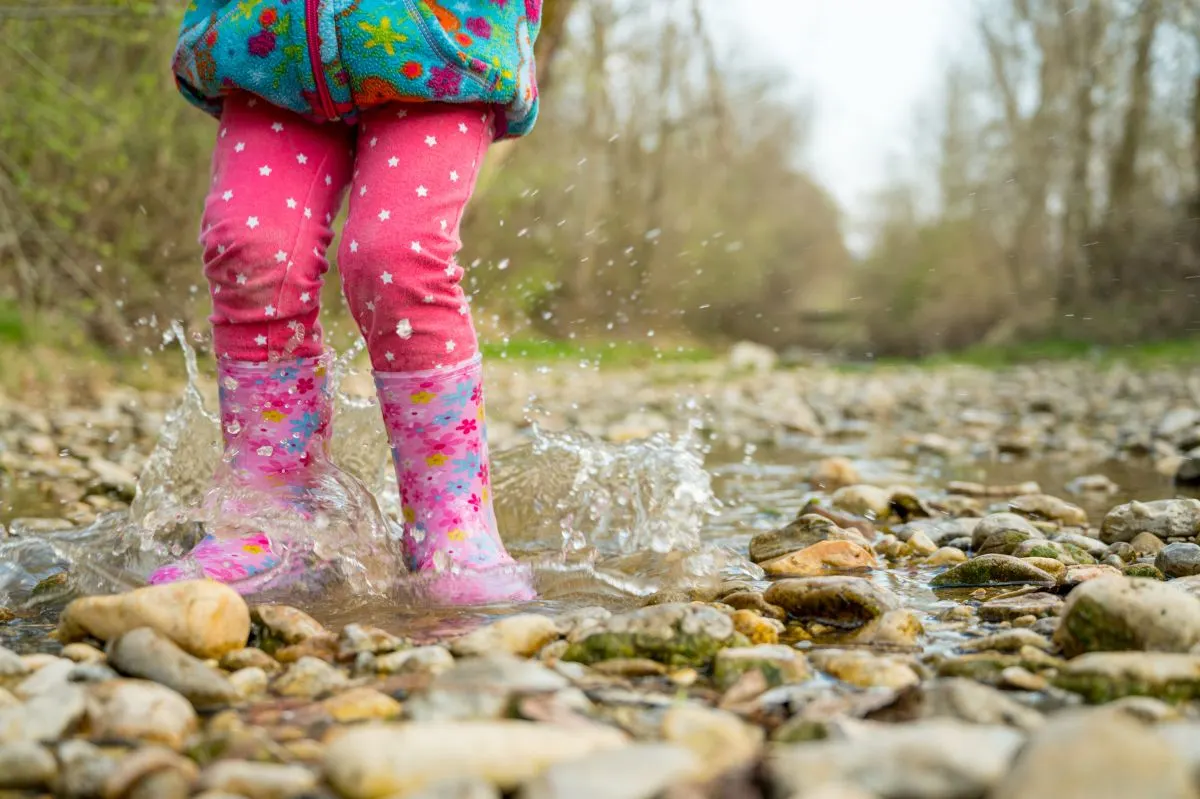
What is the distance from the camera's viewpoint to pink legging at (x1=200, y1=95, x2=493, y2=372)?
1784mm

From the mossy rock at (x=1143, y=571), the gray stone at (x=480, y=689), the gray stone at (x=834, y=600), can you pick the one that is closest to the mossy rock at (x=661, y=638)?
the gray stone at (x=480, y=689)

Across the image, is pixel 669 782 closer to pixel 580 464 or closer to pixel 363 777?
pixel 363 777

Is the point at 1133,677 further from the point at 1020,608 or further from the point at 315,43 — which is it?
the point at 315,43

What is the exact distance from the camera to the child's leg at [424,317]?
1.78m

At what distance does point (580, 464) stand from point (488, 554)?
91cm

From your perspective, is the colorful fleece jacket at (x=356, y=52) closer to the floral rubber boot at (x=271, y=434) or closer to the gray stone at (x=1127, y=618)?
the floral rubber boot at (x=271, y=434)

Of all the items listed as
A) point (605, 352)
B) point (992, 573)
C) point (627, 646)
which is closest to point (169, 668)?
point (627, 646)

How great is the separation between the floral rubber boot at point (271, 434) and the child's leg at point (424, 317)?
0.20m

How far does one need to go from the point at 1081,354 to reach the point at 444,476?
12584 mm

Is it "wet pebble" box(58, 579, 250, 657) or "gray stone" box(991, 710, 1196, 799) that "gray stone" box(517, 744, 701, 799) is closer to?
"gray stone" box(991, 710, 1196, 799)

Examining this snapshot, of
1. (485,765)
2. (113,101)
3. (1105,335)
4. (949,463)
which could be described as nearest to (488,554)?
(485,765)

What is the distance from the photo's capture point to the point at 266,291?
189 cm

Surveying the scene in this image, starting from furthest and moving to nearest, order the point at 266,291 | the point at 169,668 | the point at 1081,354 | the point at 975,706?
the point at 1081,354
the point at 266,291
the point at 169,668
the point at 975,706

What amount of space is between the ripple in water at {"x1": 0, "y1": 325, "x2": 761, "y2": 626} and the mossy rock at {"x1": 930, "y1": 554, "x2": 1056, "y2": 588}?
338mm
